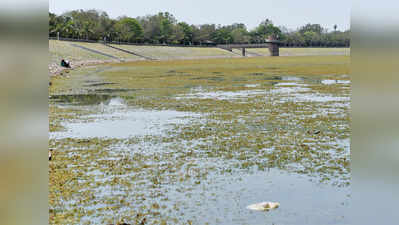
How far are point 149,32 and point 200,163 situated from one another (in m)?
139

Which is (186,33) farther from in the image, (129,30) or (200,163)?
(200,163)

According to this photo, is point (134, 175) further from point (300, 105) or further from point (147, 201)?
point (300, 105)

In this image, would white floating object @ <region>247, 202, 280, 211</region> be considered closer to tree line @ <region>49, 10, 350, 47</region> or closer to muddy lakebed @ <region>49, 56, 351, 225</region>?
muddy lakebed @ <region>49, 56, 351, 225</region>

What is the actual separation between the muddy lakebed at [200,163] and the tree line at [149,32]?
92.0m

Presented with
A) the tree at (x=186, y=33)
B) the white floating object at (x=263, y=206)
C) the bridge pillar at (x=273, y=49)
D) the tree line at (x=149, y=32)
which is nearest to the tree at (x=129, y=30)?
the tree line at (x=149, y=32)

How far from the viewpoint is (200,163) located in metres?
12.0

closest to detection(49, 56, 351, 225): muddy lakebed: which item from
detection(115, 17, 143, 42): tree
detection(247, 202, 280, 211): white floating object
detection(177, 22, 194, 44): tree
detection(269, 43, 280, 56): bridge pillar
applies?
detection(247, 202, 280, 211): white floating object

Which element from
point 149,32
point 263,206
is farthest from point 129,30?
point 263,206

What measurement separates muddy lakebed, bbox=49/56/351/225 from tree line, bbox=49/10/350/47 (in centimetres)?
9202
